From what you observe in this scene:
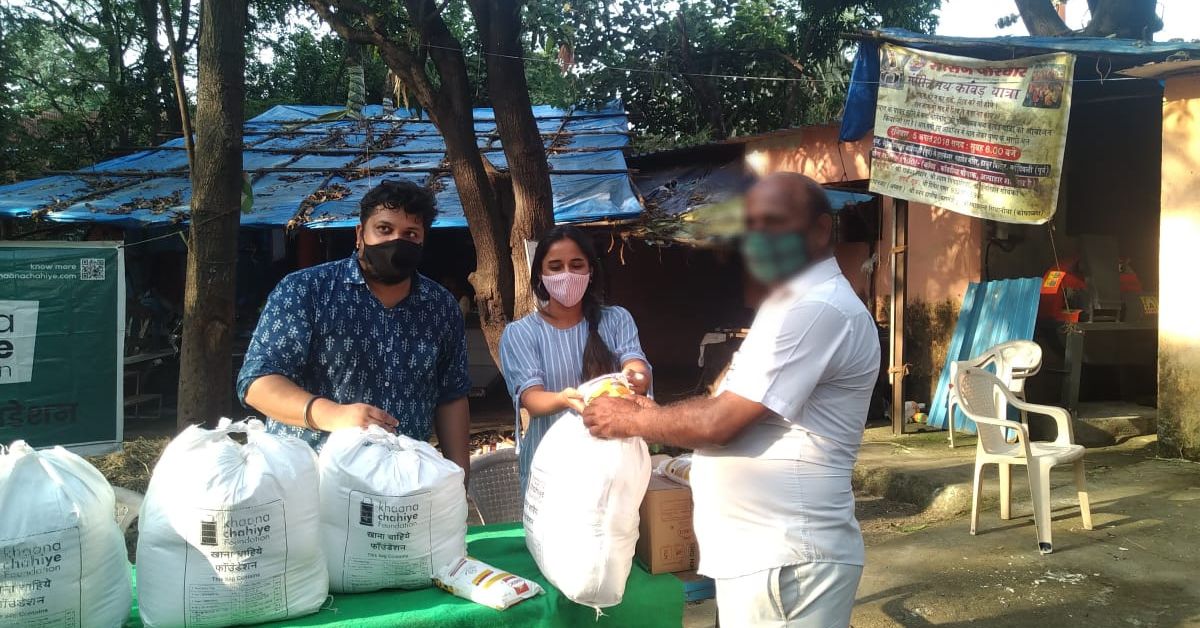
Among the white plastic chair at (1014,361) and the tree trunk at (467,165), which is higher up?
the tree trunk at (467,165)

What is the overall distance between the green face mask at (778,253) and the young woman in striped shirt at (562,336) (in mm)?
876

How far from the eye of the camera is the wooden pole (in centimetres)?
777

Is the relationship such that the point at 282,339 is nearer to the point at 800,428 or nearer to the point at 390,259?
the point at 390,259

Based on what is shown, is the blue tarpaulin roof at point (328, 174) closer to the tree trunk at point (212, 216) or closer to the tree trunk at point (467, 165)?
the tree trunk at point (467, 165)

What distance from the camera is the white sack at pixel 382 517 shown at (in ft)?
5.96

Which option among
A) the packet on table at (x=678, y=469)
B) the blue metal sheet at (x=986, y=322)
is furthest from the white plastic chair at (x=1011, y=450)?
the packet on table at (x=678, y=469)

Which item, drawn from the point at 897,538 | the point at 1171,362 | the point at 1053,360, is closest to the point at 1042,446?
the point at 897,538

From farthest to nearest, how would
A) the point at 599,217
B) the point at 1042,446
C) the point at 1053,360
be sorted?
the point at 599,217
the point at 1053,360
the point at 1042,446

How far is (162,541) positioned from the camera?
1.63m

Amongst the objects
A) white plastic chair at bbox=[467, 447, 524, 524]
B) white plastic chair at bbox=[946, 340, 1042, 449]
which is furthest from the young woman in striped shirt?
white plastic chair at bbox=[946, 340, 1042, 449]

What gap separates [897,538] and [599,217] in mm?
4214

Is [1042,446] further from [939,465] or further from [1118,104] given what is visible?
[1118,104]

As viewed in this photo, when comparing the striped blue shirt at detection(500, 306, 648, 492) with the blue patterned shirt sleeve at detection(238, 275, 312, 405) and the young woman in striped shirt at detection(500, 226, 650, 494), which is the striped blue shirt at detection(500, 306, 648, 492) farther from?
the blue patterned shirt sleeve at detection(238, 275, 312, 405)

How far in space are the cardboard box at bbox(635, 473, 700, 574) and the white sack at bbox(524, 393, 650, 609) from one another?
158 mm
